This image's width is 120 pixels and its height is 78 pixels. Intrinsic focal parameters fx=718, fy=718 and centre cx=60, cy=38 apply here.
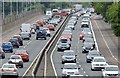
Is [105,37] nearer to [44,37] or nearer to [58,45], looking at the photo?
[44,37]

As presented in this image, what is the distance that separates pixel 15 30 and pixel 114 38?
24.1m

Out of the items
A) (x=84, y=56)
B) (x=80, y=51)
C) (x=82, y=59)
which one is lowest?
(x=80, y=51)

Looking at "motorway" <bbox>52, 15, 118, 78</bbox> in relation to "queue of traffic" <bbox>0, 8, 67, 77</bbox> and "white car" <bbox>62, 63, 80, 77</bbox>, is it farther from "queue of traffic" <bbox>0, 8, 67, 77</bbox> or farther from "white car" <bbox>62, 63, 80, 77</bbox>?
"queue of traffic" <bbox>0, 8, 67, 77</bbox>

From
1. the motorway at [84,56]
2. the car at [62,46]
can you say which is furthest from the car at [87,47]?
the car at [62,46]

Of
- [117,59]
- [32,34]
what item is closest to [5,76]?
[117,59]

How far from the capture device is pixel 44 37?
9969 centimetres

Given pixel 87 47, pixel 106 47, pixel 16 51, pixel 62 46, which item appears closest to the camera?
pixel 16 51

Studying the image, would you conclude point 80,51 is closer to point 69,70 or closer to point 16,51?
point 16,51

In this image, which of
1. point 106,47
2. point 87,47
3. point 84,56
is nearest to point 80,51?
point 87,47

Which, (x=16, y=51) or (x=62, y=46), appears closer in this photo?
(x=16, y=51)

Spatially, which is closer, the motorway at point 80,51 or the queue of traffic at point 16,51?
the queue of traffic at point 16,51

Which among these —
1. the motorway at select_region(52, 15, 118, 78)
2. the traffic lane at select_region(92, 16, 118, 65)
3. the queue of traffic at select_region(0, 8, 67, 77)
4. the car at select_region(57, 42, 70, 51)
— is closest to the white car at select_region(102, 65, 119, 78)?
the motorway at select_region(52, 15, 118, 78)

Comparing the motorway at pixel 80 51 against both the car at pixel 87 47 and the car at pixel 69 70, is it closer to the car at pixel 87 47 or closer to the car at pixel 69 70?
the car at pixel 87 47

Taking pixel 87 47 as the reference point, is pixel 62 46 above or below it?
below
